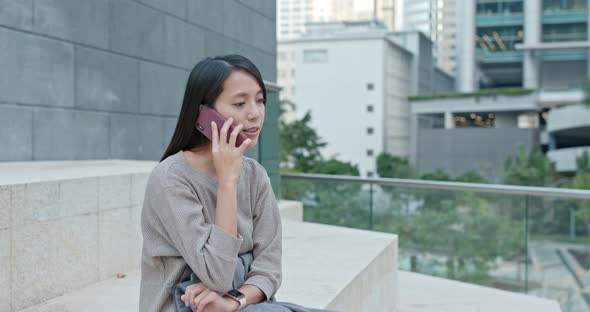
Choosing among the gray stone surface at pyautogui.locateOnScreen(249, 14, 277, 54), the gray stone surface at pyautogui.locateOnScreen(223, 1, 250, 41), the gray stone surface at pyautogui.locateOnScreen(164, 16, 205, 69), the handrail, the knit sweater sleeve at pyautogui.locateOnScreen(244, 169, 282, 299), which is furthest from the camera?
the gray stone surface at pyautogui.locateOnScreen(249, 14, 277, 54)

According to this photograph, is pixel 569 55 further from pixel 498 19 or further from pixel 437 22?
pixel 437 22

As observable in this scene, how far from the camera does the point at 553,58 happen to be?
48094 mm

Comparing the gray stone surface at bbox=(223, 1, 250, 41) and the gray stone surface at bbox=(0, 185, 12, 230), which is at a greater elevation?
the gray stone surface at bbox=(223, 1, 250, 41)

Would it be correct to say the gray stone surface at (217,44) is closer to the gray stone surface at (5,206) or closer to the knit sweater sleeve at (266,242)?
the gray stone surface at (5,206)

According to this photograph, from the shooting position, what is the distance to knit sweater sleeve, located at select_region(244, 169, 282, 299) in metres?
1.81

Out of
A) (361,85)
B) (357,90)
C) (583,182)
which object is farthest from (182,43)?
(357,90)

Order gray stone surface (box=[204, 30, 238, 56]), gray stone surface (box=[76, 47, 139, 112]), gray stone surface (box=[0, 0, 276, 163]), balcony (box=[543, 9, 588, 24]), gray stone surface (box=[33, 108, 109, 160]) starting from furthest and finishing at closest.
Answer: balcony (box=[543, 9, 588, 24]) < gray stone surface (box=[204, 30, 238, 56]) < gray stone surface (box=[76, 47, 139, 112]) < gray stone surface (box=[33, 108, 109, 160]) < gray stone surface (box=[0, 0, 276, 163])

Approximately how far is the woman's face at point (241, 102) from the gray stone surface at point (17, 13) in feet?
12.1

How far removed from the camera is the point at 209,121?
1689 mm

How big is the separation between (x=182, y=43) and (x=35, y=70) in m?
2.40

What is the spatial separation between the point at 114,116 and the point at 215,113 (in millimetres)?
4525

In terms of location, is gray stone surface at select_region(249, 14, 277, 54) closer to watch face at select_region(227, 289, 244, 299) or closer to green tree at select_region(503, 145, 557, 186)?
watch face at select_region(227, 289, 244, 299)

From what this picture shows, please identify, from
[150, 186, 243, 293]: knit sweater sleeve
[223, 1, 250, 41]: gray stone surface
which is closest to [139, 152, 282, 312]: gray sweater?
[150, 186, 243, 293]: knit sweater sleeve

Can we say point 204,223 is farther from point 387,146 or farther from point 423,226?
point 387,146
